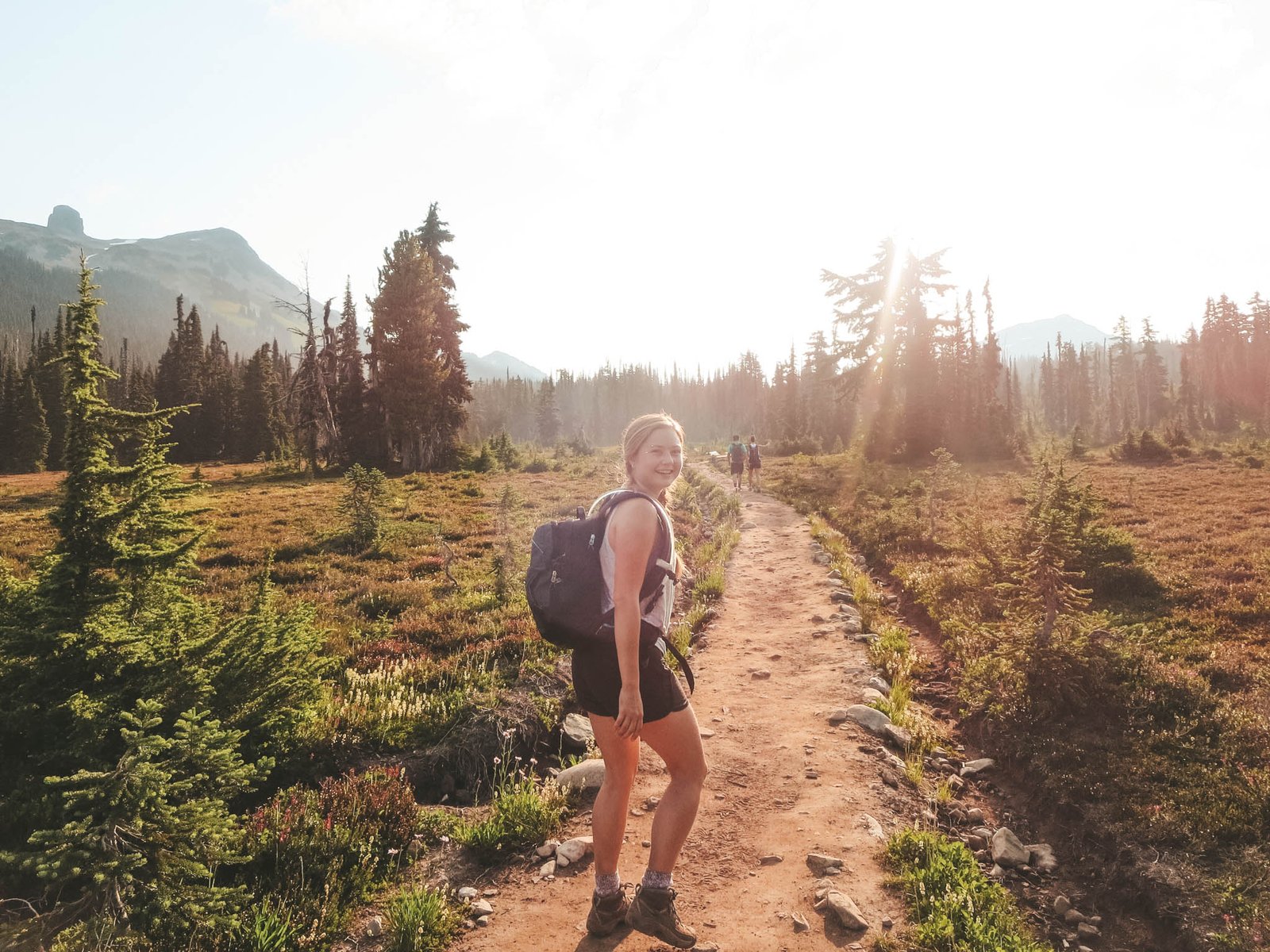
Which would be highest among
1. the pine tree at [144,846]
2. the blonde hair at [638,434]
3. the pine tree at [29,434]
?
the pine tree at [29,434]

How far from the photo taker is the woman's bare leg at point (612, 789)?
3248 millimetres

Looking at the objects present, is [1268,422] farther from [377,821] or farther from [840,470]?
[377,821]

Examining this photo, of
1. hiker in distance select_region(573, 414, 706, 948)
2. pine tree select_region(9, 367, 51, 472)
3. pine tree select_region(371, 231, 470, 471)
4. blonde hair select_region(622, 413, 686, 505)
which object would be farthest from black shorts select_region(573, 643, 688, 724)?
pine tree select_region(9, 367, 51, 472)

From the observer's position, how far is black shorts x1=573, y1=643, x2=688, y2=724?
10.4 ft

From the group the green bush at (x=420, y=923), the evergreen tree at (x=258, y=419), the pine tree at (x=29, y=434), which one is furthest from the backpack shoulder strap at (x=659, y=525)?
the evergreen tree at (x=258, y=419)

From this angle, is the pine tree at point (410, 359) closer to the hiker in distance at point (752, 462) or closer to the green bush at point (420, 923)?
the hiker in distance at point (752, 462)

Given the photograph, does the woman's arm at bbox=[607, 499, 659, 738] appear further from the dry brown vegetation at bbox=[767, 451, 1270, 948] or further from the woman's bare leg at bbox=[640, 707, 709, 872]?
the dry brown vegetation at bbox=[767, 451, 1270, 948]

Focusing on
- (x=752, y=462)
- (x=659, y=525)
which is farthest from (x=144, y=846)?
(x=752, y=462)

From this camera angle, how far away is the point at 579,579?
10.3 feet

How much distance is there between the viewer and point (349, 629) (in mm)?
9656

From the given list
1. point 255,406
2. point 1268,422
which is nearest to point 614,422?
point 255,406

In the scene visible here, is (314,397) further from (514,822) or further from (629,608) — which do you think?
(629,608)

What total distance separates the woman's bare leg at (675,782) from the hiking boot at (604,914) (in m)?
0.41

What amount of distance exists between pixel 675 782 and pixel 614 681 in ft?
2.28
